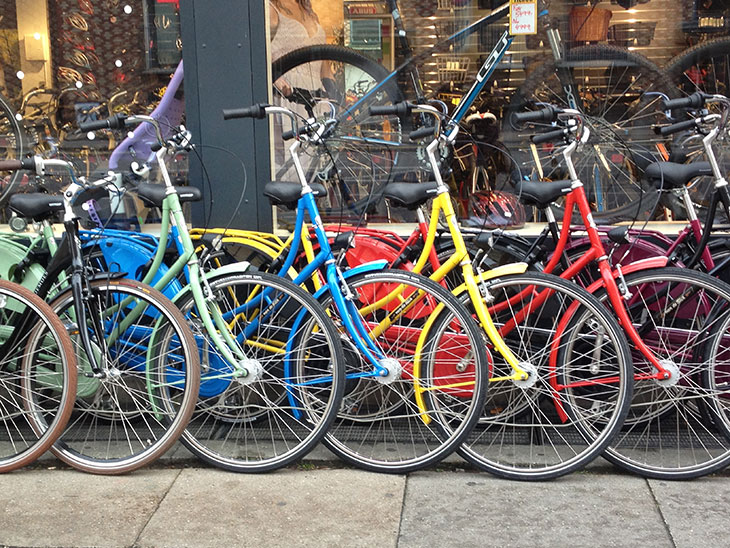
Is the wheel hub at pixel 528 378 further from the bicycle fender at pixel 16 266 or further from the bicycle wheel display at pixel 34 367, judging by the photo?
the bicycle fender at pixel 16 266

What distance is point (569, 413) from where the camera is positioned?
13.7 feet

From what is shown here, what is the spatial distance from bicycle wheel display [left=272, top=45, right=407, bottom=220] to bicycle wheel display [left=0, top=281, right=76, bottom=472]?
1897mm

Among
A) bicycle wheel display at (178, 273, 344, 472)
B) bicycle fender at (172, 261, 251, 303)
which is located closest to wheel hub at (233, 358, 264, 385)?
bicycle wheel display at (178, 273, 344, 472)

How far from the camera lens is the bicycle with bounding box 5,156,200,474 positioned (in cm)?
404

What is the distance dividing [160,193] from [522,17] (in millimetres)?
2612

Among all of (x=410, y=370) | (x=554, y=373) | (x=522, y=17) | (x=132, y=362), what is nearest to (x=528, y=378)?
(x=554, y=373)

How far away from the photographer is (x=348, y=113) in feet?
18.3

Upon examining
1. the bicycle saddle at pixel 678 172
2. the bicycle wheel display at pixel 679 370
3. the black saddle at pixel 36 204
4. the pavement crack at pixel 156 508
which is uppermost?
the bicycle saddle at pixel 678 172

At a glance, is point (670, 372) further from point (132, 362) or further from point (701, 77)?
point (132, 362)

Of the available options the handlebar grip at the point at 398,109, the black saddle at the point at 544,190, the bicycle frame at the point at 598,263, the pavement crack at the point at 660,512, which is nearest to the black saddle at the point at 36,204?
the handlebar grip at the point at 398,109

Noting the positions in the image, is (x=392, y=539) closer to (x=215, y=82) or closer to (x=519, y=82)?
(x=215, y=82)

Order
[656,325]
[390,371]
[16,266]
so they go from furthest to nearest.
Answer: [16,266] < [656,325] < [390,371]

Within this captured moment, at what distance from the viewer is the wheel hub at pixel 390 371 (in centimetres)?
404

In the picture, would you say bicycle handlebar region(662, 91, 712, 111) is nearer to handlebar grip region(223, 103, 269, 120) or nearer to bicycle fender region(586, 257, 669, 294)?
bicycle fender region(586, 257, 669, 294)
